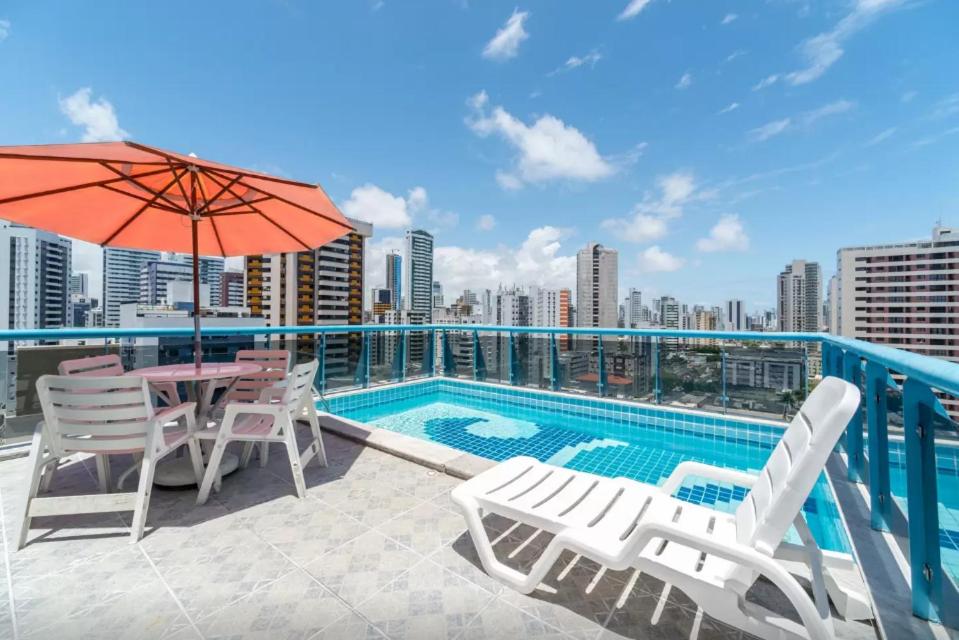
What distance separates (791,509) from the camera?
48.6 inches

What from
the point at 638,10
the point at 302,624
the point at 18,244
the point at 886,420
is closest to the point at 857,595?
the point at 886,420

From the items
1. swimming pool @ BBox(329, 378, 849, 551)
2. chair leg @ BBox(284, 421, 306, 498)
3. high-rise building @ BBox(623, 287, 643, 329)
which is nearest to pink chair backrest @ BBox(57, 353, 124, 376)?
chair leg @ BBox(284, 421, 306, 498)

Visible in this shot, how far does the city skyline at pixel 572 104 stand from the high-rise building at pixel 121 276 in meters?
93.9

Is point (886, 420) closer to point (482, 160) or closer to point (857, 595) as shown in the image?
point (857, 595)

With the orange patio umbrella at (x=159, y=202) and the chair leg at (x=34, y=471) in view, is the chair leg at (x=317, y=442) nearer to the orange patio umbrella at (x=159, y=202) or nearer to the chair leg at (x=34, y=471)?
the orange patio umbrella at (x=159, y=202)

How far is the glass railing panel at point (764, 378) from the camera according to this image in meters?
4.55

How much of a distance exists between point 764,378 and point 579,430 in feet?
7.82

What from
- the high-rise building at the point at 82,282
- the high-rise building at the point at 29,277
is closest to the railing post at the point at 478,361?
the high-rise building at the point at 29,277

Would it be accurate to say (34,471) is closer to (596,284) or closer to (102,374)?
(102,374)

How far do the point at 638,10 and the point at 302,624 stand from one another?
13115 millimetres

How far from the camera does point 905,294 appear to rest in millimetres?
11664

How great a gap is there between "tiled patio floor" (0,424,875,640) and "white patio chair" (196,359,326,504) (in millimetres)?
200

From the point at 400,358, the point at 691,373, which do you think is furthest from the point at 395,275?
the point at 691,373

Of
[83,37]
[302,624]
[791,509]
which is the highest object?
[83,37]
